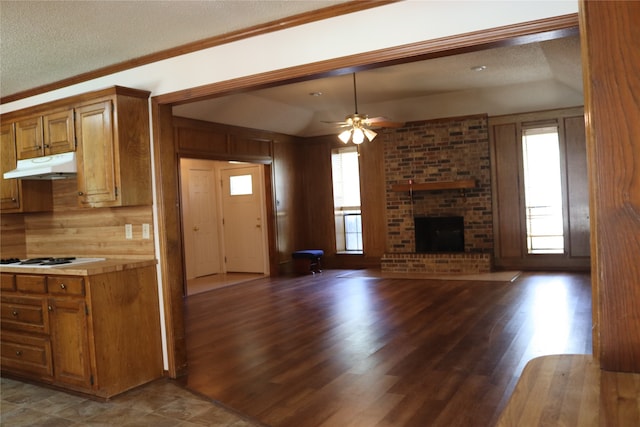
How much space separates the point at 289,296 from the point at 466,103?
4.38 m

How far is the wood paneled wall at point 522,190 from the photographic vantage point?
807cm

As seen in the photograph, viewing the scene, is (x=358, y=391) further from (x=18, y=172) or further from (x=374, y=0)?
(x=18, y=172)

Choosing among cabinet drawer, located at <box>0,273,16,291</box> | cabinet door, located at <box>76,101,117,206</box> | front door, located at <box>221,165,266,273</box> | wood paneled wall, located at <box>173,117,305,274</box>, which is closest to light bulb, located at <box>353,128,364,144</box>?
wood paneled wall, located at <box>173,117,305,274</box>

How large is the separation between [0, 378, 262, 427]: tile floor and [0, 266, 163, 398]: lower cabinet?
0.12 m

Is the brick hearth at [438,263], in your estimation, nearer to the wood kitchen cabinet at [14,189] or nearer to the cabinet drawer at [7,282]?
the wood kitchen cabinet at [14,189]

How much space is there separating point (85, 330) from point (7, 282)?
1.03m

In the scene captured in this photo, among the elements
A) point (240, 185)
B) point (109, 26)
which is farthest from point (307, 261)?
point (109, 26)

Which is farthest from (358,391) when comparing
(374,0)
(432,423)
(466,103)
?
(466,103)

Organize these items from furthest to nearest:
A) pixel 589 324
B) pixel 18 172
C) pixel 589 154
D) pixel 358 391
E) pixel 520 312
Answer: pixel 520 312, pixel 589 324, pixel 18 172, pixel 358 391, pixel 589 154

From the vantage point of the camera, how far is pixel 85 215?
4.52m

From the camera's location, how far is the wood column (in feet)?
2.53

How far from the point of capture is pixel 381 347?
14.4 feet

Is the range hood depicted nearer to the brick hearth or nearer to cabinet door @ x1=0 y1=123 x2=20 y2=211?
cabinet door @ x1=0 y1=123 x2=20 y2=211

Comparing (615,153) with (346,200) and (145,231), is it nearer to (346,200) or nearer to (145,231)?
(145,231)
